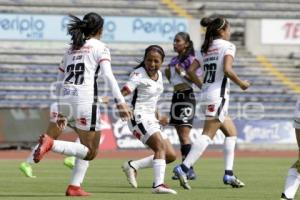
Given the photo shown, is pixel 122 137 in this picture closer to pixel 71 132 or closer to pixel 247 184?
pixel 71 132

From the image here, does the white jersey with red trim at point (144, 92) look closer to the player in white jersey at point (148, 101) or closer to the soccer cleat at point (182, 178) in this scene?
the player in white jersey at point (148, 101)

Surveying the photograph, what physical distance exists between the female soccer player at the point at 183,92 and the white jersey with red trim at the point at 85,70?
13.9 ft

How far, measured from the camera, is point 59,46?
100 feet

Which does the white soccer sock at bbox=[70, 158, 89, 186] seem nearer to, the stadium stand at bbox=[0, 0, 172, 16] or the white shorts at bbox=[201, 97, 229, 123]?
the white shorts at bbox=[201, 97, 229, 123]

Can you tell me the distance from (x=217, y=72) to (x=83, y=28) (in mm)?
2534

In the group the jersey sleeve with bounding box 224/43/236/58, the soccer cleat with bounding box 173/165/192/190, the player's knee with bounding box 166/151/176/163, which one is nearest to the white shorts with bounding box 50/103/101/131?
the soccer cleat with bounding box 173/165/192/190

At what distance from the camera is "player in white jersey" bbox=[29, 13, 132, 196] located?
1016 centimetres

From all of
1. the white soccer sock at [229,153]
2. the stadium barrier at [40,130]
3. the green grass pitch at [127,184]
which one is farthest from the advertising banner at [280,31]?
the white soccer sock at [229,153]

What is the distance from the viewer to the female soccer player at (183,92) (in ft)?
47.4

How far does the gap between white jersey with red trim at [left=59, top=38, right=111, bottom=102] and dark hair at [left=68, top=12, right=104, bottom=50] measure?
7cm

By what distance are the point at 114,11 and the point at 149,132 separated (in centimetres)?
2112

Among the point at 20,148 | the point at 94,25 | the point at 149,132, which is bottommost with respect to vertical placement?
the point at 20,148

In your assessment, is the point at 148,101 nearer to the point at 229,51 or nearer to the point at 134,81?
the point at 134,81

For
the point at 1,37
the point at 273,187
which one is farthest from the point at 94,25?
the point at 1,37
